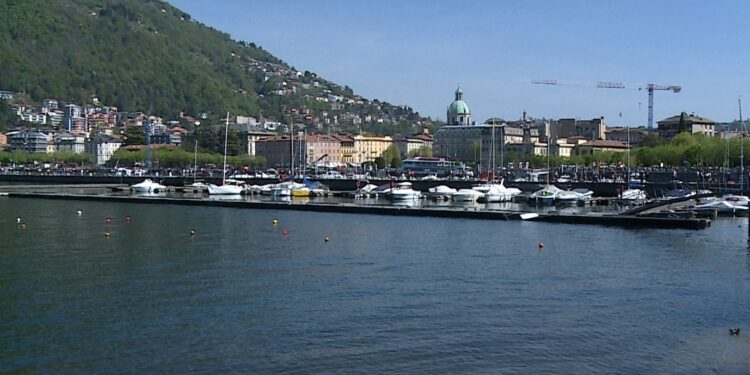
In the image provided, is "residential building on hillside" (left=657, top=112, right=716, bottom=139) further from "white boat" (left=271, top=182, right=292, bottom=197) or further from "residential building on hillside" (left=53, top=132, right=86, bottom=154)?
"residential building on hillside" (left=53, top=132, right=86, bottom=154)

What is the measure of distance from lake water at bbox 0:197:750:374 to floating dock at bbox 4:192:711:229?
9.29ft

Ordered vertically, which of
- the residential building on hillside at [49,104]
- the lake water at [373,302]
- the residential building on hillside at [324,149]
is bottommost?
the lake water at [373,302]

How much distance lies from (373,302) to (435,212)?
25427 mm

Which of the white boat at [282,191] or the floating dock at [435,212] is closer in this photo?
the floating dock at [435,212]

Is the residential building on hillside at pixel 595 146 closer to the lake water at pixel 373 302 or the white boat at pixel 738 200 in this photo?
the white boat at pixel 738 200

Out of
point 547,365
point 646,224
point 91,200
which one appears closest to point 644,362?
point 547,365

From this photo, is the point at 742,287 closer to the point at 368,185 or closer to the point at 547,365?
the point at 547,365

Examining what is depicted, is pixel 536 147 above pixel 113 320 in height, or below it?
above

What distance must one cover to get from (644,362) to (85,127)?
171 meters

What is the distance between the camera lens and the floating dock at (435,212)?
3919 cm

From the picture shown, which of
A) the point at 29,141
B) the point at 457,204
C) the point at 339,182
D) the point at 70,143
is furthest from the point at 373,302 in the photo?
the point at 70,143

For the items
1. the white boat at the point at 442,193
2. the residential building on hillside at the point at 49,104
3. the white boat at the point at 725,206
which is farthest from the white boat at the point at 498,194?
the residential building on hillside at the point at 49,104

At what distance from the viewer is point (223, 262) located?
27.4m

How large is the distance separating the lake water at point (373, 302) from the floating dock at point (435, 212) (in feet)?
9.29
